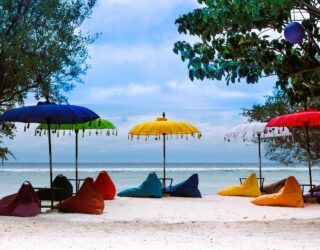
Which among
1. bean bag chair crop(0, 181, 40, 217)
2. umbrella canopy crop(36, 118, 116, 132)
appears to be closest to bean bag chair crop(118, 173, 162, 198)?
umbrella canopy crop(36, 118, 116, 132)

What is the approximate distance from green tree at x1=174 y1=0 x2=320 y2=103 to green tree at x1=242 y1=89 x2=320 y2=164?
970cm

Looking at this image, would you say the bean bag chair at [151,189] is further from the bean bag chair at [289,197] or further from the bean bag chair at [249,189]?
the bean bag chair at [289,197]

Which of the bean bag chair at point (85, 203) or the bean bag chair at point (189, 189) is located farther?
the bean bag chair at point (189, 189)

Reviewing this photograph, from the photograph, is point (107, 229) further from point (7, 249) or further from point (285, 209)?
point (285, 209)

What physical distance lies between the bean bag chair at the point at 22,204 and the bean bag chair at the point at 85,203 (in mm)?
675

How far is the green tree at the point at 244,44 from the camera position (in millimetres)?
8531

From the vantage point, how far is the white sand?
26.8 feet

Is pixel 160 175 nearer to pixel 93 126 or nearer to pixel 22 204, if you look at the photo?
pixel 93 126

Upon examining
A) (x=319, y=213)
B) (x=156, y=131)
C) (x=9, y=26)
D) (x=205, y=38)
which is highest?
(x=9, y=26)

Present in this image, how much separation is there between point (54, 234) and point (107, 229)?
1062 mm

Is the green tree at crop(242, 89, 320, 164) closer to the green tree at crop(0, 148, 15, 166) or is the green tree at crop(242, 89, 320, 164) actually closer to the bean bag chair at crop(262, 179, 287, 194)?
the bean bag chair at crop(262, 179, 287, 194)

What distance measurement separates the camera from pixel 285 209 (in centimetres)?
1380

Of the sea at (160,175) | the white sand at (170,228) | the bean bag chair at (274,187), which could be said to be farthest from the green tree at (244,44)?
the sea at (160,175)

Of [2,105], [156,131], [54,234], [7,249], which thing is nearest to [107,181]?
[156,131]
